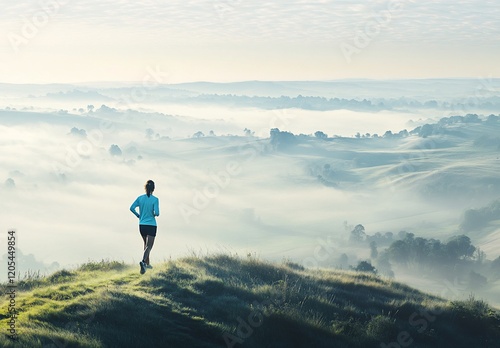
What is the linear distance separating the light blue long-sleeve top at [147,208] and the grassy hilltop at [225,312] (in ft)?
4.61

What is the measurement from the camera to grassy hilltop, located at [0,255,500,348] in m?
10.9

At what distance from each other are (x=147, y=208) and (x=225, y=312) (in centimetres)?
406

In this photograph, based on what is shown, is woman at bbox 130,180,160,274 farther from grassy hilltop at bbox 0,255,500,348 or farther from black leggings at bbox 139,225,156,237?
grassy hilltop at bbox 0,255,500,348

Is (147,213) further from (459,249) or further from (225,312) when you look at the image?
(459,249)

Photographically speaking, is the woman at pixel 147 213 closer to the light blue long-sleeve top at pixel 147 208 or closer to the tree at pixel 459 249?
the light blue long-sleeve top at pixel 147 208

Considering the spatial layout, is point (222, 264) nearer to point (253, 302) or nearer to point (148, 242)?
point (148, 242)

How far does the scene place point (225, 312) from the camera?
1262cm

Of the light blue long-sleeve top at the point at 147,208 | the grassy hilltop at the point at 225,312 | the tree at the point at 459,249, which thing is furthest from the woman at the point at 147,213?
the tree at the point at 459,249

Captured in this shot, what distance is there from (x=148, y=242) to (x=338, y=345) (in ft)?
19.8

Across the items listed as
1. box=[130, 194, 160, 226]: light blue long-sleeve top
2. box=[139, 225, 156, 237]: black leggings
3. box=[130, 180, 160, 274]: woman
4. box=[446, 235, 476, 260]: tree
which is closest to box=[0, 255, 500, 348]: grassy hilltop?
box=[130, 180, 160, 274]: woman

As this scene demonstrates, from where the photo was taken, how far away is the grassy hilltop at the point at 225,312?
35.6 ft

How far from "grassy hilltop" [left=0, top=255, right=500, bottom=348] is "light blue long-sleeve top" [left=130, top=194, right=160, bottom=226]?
1.41m

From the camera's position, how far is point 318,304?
1442 cm

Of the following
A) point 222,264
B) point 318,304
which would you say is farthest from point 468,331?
point 222,264
